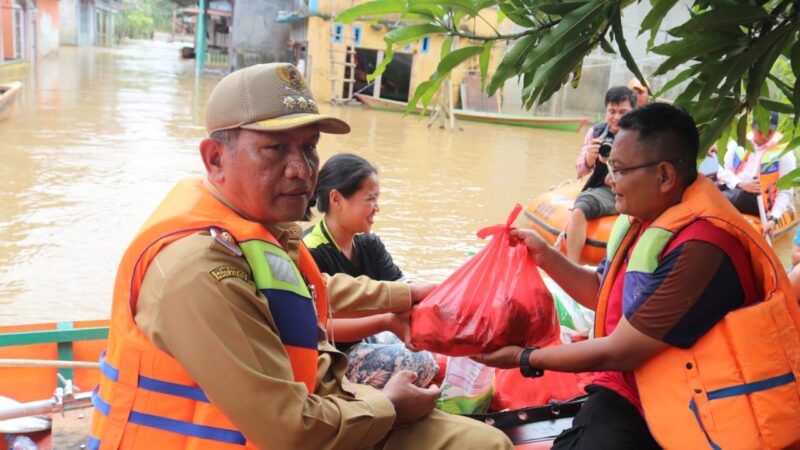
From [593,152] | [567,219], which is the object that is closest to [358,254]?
[593,152]

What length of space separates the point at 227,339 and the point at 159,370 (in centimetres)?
20

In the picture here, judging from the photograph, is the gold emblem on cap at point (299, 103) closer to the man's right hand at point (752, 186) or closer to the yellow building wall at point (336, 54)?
the man's right hand at point (752, 186)

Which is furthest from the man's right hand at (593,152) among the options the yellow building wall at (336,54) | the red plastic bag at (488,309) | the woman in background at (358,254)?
the yellow building wall at (336,54)

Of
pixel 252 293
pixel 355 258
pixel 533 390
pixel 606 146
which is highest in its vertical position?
pixel 606 146

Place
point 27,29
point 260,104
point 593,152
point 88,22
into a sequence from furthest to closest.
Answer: point 88,22 → point 27,29 → point 593,152 → point 260,104

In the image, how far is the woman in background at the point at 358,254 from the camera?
9.59 feet

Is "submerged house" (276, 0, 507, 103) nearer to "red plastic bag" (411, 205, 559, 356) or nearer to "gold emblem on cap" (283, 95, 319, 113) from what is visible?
"red plastic bag" (411, 205, 559, 356)

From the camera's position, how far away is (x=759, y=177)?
21.7 feet

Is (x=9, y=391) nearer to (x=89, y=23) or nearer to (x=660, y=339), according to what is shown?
(x=660, y=339)

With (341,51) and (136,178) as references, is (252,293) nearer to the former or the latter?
(136,178)

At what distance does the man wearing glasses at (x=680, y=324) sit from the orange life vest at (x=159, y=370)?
3.60 ft

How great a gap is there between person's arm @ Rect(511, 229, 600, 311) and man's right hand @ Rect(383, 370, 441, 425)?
86 cm

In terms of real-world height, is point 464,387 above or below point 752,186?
below

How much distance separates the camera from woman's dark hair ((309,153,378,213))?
3.11 m
